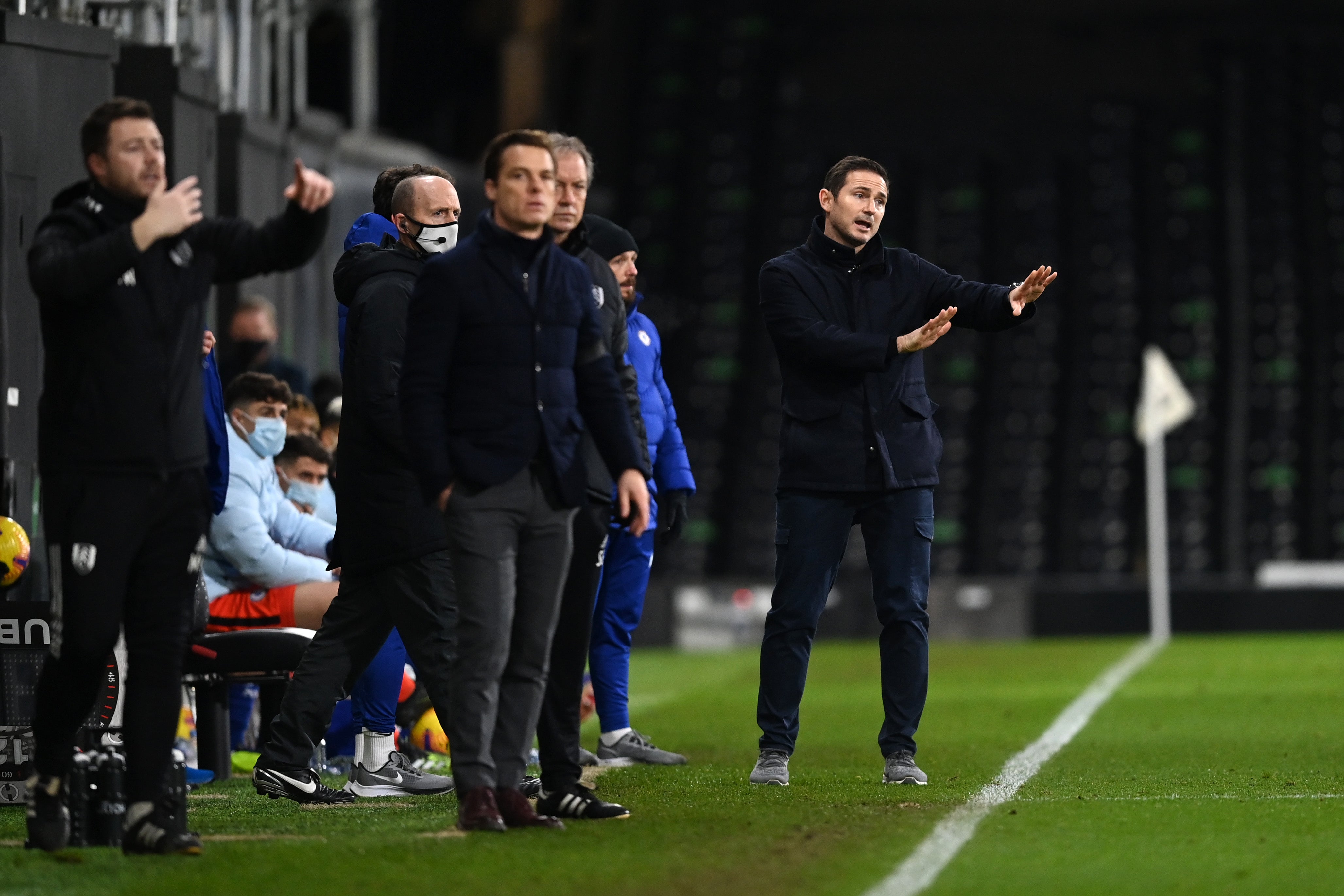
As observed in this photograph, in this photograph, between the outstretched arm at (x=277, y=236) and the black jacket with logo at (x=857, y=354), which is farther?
the black jacket with logo at (x=857, y=354)

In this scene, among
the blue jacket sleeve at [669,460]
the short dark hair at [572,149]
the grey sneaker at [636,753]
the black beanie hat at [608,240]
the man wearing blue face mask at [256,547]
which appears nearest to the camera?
the short dark hair at [572,149]

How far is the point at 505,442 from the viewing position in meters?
5.56

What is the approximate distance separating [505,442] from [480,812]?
0.95 m

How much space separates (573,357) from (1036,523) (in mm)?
15969

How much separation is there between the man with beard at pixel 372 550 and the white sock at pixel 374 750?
202mm

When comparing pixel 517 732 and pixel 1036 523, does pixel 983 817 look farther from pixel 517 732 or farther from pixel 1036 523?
pixel 1036 523

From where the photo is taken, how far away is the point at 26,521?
853 cm

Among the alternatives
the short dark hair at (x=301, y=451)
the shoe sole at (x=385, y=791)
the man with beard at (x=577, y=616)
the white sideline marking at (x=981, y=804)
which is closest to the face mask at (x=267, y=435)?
the short dark hair at (x=301, y=451)

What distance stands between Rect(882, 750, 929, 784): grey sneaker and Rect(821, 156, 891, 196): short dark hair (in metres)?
1.81

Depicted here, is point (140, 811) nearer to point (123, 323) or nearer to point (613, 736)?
point (123, 323)

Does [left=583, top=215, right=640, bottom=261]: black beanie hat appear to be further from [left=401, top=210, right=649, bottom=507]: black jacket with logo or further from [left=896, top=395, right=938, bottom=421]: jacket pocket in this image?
[left=401, top=210, right=649, bottom=507]: black jacket with logo

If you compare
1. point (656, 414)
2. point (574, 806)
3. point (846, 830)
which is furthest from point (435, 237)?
point (846, 830)

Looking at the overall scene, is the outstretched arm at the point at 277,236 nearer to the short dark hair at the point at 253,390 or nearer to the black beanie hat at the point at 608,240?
the black beanie hat at the point at 608,240

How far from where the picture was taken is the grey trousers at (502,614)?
18.3ft
